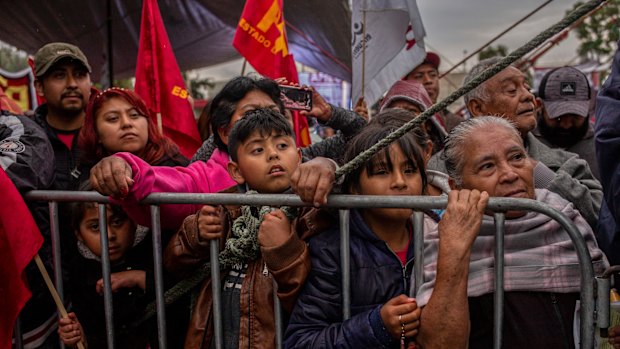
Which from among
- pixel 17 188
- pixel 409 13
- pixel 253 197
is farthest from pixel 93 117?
pixel 409 13

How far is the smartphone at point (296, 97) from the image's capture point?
10.5 ft

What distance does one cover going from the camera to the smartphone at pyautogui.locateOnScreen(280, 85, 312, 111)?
3202 mm

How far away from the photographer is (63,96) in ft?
11.1

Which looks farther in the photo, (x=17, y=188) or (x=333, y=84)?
(x=333, y=84)

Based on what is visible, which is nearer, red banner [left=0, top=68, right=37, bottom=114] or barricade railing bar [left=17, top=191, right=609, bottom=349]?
barricade railing bar [left=17, top=191, right=609, bottom=349]

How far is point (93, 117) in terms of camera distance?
116 inches

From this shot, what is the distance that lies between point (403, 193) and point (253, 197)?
521 mm

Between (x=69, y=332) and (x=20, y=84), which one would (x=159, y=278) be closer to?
(x=69, y=332)

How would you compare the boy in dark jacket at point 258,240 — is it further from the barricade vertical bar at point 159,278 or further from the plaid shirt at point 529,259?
the plaid shirt at point 529,259

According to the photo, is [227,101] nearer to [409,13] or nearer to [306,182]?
[306,182]

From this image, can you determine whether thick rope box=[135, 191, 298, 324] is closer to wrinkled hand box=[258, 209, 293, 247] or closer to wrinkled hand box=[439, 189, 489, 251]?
wrinkled hand box=[258, 209, 293, 247]

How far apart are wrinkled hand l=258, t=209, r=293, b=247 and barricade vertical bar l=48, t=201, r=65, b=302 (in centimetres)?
104

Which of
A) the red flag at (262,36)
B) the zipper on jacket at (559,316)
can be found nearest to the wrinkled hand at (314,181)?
the zipper on jacket at (559,316)

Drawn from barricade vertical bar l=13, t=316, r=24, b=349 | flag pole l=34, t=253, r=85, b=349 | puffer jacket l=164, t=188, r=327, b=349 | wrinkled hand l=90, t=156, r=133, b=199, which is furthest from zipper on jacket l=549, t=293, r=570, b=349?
barricade vertical bar l=13, t=316, r=24, b=349
